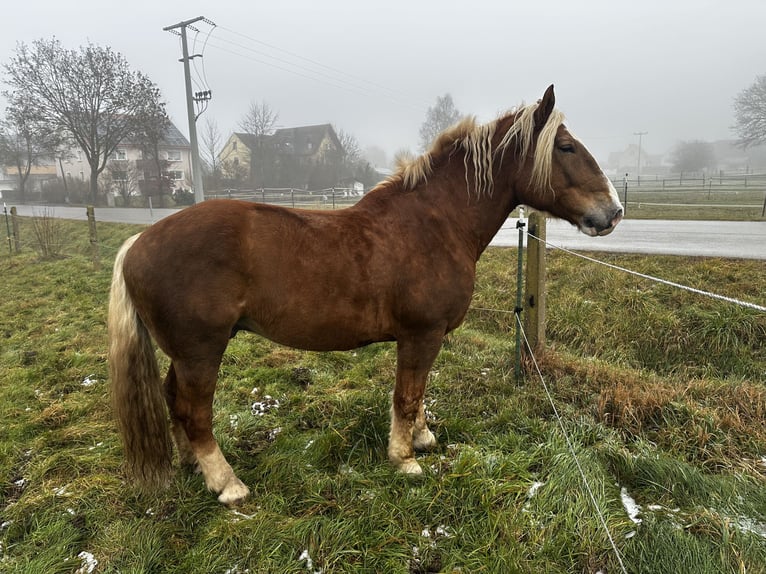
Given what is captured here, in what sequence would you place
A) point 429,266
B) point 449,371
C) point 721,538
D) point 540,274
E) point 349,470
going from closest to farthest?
point 721,538
point 429,266
point 349,470
point 540,274
point 449,371

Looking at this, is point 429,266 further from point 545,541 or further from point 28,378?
point 28,378

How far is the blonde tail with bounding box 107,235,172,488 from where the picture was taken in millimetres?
2275

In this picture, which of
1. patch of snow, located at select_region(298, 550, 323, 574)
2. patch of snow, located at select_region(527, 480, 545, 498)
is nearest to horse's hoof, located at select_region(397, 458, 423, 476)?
patch of snow, located at select_region(527, 480, 545, 498)

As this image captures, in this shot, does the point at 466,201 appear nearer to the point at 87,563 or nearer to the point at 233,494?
the point at 233,494

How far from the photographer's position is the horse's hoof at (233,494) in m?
2.33

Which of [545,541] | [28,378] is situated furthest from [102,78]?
[545,541]

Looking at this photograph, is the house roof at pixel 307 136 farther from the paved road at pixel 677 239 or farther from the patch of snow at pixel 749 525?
the patch of snow at pixel 749 525

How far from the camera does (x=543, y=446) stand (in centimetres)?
261

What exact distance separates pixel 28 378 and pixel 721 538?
17.9 feet

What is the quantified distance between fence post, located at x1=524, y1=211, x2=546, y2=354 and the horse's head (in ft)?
3.82

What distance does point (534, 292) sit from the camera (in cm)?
374

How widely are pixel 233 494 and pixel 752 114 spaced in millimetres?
37127

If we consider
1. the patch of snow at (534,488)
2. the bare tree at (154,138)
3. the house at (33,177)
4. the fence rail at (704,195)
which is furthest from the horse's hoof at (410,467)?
the house at (33,177)

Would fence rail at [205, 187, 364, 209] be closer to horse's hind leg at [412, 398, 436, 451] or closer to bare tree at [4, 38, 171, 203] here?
bare tree at [4, 38, 171, 203]
